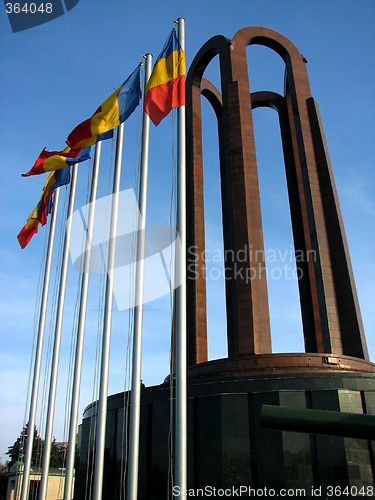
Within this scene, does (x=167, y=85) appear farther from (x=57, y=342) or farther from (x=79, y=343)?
(x=57, y=342)

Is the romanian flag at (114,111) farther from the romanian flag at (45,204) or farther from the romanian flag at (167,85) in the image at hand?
the romanian flag at (45,204)

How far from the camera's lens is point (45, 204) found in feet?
65.4

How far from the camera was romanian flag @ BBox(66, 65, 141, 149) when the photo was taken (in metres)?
15.5

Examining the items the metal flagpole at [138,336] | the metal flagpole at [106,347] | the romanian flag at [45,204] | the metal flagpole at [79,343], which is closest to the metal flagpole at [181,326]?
the metal flagpole at [138,336]

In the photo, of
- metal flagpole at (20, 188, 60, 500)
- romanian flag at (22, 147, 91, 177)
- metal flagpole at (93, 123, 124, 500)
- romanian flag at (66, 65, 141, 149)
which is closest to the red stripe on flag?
metal flagpole at (20, 188, 60, 500)

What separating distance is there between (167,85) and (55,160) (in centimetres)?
556

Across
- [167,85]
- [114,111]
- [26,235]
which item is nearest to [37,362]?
[26,235]

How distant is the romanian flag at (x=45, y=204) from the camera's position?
19906mm

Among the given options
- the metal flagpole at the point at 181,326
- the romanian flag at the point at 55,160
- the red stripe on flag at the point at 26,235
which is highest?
the romanian flag at the point at 55,160

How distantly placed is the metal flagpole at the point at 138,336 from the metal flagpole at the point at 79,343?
11.1 feet

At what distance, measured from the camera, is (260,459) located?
1622cm

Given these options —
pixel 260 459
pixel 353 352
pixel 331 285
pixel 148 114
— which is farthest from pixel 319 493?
pixel 148 114

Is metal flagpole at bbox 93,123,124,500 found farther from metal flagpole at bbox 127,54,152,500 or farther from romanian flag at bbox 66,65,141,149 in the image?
metal flagpole at bbox 127,54,152,500

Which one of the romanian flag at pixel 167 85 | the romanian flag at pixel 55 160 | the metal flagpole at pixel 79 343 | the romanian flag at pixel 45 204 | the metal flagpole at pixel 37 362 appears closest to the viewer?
the romanian flag at pixel 167 85
